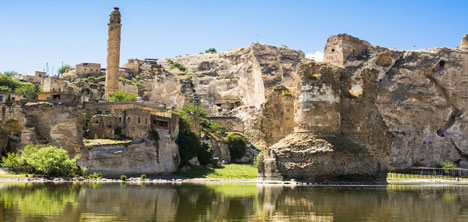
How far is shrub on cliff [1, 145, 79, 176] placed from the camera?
44.0m

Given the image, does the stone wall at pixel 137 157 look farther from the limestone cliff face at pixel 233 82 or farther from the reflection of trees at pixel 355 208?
the limestone cliff face at pixel 233 82

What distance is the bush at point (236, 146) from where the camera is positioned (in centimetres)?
7094

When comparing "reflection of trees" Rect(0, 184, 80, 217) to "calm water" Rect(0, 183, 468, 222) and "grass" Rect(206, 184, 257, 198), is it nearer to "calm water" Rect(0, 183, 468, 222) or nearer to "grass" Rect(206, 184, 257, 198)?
"calm water" Rect(0, 183, 468, 222)

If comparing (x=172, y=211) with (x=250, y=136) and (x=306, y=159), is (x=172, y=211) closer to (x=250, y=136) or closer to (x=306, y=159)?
(x=306, y=159)

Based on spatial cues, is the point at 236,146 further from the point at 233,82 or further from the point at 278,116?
the point at 233,82

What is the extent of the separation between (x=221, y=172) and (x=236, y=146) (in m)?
13.6

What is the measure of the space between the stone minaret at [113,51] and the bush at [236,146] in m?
18.5

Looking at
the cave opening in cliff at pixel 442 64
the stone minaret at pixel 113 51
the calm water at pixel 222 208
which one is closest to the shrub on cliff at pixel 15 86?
the stone minaret at pixel 113 51

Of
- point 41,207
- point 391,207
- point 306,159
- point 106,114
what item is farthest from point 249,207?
point 106,114

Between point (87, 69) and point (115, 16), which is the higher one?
point (115, 16)

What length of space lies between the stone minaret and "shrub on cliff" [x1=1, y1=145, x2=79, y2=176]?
32261mm

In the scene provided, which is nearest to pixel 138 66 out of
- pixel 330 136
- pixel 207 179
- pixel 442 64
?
pixel 442 64

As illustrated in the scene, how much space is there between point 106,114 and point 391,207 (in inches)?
1500

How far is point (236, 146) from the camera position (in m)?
71.4
